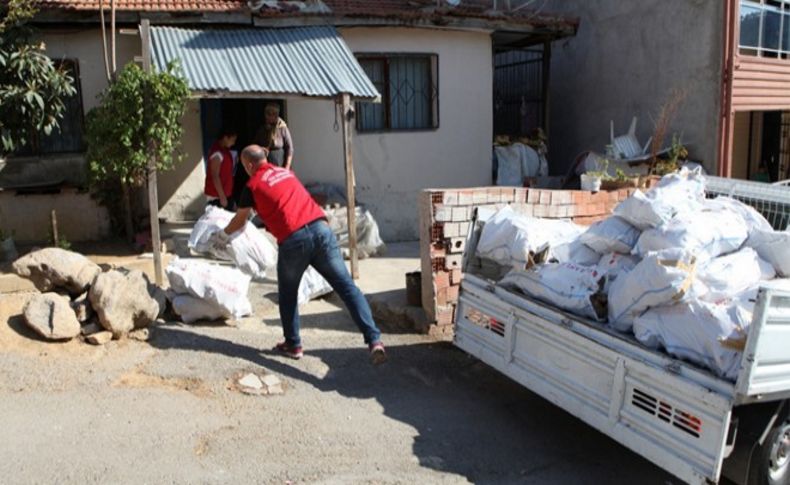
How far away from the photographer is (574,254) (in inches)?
188

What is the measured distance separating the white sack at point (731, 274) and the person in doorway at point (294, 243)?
242 cm

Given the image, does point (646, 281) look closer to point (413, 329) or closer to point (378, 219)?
point (413, 329)

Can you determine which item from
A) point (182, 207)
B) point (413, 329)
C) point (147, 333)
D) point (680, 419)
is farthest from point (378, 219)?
point (680, 419)

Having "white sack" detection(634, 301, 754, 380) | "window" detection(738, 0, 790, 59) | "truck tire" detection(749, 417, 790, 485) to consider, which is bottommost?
"truck tire" detection(749, 417, 790, 485)

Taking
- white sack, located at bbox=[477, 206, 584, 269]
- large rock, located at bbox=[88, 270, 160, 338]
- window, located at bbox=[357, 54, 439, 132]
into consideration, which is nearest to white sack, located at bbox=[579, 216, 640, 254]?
white sack, located at bbox=[477, 206, 584, 269]

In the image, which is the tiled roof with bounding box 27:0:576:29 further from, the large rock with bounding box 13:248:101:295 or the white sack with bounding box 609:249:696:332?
the white sack with bounding box 609:249:696:332

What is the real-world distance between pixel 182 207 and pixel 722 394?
25.3ft

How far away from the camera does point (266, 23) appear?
29.7 feet

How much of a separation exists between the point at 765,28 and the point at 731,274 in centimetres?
925

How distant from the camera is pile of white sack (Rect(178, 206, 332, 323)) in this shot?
6043 millimetres

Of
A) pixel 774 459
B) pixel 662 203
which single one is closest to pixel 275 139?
pixel 662 203

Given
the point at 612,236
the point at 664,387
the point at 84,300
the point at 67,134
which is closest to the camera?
the point at 664,387

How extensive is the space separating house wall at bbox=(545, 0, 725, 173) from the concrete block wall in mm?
5541

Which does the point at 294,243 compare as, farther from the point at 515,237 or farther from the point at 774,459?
the point at 774,459
